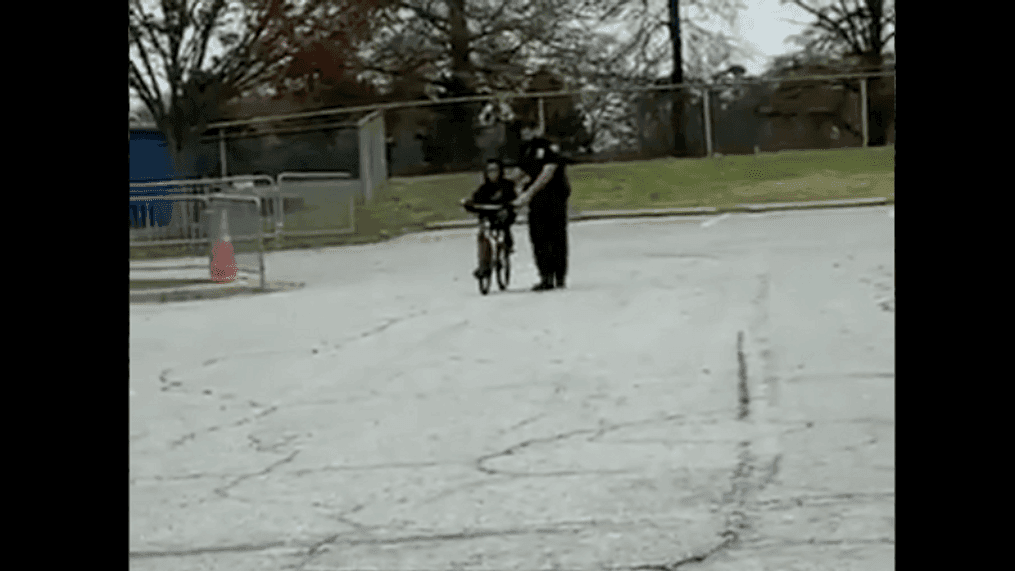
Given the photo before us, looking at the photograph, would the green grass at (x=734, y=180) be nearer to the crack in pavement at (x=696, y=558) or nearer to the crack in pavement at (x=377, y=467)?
the crack in pavement at (x=377, y=467)

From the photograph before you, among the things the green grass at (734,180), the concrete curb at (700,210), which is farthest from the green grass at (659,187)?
the concrete curb at (700,210)

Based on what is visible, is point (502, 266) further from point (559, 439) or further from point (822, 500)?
point (822, 500)

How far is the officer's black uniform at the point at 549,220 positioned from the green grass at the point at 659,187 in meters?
12.1

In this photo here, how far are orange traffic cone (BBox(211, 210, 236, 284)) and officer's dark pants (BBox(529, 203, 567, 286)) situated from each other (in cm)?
471

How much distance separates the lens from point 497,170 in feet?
53.5

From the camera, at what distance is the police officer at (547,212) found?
1641 centimetres

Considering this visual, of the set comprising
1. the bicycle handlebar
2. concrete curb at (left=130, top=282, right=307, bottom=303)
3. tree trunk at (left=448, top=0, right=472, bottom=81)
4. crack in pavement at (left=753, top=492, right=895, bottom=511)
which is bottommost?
crack in pavement at (left=753, top=492, right=895, bottom=511)

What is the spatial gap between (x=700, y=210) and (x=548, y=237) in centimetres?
1361

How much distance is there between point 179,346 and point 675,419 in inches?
242

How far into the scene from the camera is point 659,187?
3312 cm

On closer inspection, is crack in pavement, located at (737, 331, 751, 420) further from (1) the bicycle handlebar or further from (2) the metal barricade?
(2) the metal barricade

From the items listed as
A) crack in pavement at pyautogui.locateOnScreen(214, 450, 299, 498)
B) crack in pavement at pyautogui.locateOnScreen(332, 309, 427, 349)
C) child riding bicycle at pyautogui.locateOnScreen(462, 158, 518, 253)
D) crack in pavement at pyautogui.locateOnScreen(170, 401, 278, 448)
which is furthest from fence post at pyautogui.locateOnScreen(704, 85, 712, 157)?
crack in pavement at pyautogui.locateOnScreen(214, 450, 299, 498)

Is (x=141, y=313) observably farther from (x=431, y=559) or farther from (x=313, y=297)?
(x=431, y=559)

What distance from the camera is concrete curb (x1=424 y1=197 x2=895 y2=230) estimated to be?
29448 mm
